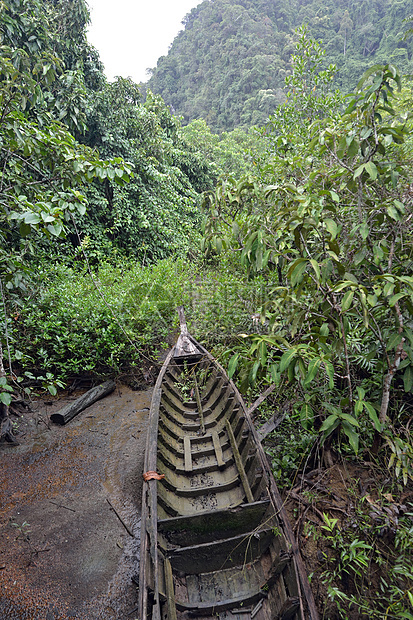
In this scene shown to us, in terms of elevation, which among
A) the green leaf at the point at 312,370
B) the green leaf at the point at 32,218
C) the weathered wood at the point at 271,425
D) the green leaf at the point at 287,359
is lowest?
the weathered wood at the point at 271,425

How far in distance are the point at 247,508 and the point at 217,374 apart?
7.74 feet

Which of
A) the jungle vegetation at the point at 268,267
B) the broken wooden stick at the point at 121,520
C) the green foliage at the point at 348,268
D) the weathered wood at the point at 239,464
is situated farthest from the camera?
the broken wooden stick at the point at 121,520

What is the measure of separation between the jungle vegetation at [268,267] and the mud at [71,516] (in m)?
0.73

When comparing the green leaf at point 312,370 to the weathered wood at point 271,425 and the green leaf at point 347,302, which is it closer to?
the green leaf at point 347,302

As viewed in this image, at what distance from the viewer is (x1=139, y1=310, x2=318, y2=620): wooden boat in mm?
2232

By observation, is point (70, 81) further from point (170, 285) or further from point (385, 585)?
point (385, 585)

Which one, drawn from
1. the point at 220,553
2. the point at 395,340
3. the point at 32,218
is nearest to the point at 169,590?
the point at 220,553

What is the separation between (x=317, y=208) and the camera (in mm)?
2555

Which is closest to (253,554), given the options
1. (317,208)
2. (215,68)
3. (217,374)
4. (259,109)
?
(217,374)

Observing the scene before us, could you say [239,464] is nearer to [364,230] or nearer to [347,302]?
[347,302]

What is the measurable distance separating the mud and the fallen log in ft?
0.39

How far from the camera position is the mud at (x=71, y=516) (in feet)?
8.70

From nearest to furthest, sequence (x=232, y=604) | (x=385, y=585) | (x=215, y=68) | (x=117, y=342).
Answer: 1. (x=385, y=585)
2. (x=232, y=604)
3. (x=117, y=342)
4. (x=215, y=68)

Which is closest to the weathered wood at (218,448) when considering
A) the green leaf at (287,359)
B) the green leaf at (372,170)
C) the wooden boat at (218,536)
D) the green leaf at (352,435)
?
the wooden boat at (218,536)
